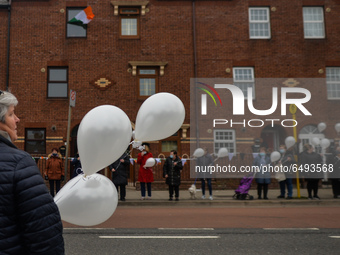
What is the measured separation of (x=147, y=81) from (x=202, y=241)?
548 inches

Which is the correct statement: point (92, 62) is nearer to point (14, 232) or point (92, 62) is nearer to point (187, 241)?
point (187, 241)

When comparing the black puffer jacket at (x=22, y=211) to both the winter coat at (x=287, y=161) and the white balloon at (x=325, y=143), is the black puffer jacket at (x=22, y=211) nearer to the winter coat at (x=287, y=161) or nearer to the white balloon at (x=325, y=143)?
the winter coat at (x=287, y=161)

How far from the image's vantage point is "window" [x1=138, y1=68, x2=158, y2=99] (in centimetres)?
1959

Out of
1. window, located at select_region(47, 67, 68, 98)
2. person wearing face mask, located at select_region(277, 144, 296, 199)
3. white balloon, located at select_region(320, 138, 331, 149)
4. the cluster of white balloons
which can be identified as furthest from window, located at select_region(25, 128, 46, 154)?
the cluster of white balloons

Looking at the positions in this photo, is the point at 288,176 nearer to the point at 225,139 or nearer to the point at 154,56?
the point at 225,139

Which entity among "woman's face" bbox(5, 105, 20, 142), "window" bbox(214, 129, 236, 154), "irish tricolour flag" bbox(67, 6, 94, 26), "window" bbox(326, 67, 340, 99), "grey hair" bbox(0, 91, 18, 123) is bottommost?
"woman's face" bbox(5, 105, 20, 142)

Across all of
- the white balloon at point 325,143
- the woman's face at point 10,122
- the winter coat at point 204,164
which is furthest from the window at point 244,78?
the woman's face at point 10,122

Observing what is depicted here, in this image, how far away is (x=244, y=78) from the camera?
1995 centimetres

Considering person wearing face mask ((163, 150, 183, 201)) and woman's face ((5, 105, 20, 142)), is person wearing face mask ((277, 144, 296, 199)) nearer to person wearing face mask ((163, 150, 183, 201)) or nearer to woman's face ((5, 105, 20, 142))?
person wearing face mask ((163, 150, 183, 201))

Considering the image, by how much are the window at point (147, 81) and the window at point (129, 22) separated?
192 cm

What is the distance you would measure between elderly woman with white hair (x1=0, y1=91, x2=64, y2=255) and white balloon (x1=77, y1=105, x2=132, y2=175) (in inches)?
32.7

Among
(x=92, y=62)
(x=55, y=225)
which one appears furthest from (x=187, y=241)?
(x=92, y=62)

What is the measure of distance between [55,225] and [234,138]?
17728 mm

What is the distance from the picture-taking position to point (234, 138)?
768 inches
